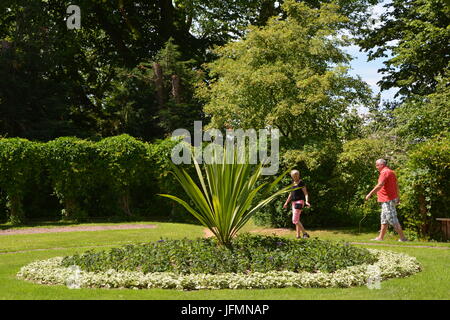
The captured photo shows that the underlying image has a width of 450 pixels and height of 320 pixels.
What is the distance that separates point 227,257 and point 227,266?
37 cm

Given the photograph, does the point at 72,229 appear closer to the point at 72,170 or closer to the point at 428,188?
the point at 72,170

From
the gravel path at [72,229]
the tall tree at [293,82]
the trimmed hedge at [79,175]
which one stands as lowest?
the gravel path at [72,229]

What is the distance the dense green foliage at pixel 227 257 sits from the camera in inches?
295

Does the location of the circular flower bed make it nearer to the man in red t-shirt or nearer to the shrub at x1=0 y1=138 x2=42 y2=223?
the man in red t-shirt

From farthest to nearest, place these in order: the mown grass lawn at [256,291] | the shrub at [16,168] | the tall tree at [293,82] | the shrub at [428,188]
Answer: the shrub at [16,168] < the tall tree at [293,82] < the shrub at [428,188] < the mown grass lawn at [256,291]

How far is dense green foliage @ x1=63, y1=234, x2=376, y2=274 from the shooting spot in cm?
748

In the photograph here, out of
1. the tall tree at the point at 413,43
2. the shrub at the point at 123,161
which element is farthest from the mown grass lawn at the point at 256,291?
the tall tree at the point at 413,43

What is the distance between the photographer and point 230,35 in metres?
29.8

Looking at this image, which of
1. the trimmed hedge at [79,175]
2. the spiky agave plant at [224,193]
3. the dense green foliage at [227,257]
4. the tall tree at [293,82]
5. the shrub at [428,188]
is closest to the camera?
the dense green foliage at [227,257]

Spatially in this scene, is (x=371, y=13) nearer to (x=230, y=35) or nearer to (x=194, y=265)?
(x=230, y=35)

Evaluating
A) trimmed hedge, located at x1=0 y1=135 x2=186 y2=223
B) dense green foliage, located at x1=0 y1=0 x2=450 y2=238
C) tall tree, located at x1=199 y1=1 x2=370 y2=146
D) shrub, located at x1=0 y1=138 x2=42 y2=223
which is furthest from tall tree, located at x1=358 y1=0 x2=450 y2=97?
shrub, located at x1=0 y1=138 x2=42 y2=223

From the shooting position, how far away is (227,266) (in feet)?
24.4

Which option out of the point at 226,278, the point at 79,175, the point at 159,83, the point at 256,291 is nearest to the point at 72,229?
the point at 79,175

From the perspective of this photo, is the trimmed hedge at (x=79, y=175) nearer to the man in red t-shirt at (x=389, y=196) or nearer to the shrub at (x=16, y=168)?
the shrub at (x=16, y=168)
